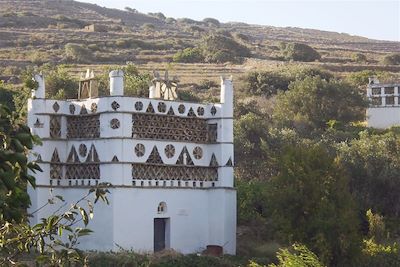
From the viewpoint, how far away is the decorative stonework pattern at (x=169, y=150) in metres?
30.7

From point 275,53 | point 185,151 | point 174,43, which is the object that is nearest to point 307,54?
point 275,53

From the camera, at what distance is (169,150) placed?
3077cm

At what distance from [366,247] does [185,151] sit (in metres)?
6.08

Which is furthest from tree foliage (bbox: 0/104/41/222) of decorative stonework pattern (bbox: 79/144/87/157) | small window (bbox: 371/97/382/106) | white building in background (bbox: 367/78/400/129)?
small window (bbox: 371/97/382/106)

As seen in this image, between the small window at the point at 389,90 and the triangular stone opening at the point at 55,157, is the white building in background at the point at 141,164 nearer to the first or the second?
the triangular stone opening at the point at 55,157

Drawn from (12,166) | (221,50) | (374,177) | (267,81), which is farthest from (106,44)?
(12,166)

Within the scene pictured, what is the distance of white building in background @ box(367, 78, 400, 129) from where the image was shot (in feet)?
164

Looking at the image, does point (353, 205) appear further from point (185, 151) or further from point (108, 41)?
point (108, 41)

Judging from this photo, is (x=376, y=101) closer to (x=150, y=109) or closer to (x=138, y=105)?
(x=150, y=109)

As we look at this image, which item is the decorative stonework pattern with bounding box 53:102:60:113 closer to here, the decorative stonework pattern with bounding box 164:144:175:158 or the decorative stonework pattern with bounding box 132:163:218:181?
the decorative stonework pattern with bounding box 132:163:218:181

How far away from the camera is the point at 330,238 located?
29.7 meters

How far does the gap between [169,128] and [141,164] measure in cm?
161

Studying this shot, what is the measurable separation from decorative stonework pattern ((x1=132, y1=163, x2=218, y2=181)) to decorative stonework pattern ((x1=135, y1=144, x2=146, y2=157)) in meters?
0.29

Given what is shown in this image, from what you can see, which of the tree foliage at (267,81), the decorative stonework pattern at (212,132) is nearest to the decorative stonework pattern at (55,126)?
the decorative stonework pattern at (212,132)
